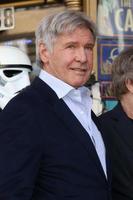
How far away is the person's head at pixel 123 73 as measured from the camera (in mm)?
2471

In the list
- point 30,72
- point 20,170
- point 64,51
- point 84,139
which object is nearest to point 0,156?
point 20,170

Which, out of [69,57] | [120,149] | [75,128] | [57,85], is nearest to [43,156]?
[75,128]

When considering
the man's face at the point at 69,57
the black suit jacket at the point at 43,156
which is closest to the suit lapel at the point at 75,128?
the black suit jacket at the point at 43,156

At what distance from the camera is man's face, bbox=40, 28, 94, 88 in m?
2.09

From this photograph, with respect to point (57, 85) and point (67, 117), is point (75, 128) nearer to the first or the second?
point (67, 117)

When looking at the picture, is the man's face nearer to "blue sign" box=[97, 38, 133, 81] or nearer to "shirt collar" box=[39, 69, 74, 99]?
"shirt collar" box=[39, 69, 74, 99]

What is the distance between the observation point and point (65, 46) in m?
2.09

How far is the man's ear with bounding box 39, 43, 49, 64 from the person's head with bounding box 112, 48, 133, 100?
0.48 metres

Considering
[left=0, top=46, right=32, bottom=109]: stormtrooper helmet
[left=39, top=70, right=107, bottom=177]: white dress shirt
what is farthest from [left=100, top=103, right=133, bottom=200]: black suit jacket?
[left=0, top=46, right=32, bottom=109]: stormtrooper helmet

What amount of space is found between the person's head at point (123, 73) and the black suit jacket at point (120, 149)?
0.08m

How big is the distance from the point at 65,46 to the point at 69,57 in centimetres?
4

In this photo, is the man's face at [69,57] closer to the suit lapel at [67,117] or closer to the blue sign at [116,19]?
the suit lapel at [67,117]

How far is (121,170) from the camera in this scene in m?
2.38

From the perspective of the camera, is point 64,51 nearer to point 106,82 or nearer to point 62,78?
point 62,78
